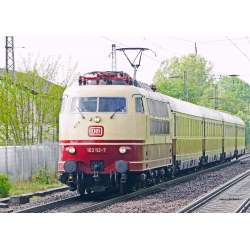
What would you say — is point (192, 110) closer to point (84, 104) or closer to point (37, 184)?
point (37, 184)

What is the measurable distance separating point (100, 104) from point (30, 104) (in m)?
9.01

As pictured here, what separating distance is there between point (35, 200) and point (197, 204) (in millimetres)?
4728

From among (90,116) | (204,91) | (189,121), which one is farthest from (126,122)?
(204,91)

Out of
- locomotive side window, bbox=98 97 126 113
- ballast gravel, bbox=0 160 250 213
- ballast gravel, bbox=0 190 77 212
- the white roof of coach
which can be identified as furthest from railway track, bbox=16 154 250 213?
the white roof of coach

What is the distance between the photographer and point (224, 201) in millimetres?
14531

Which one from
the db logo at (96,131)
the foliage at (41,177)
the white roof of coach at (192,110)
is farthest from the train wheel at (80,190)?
the foliage at (41,177)

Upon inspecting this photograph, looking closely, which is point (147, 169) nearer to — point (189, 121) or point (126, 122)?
point (126, 122)

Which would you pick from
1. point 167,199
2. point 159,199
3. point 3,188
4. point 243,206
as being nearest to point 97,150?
point 159,199

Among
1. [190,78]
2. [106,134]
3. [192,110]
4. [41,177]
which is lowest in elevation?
[41,177]

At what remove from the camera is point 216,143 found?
99.3ft

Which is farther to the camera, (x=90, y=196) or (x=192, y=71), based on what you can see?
(x=192, y=71)

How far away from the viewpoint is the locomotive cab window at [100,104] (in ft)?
45.9
